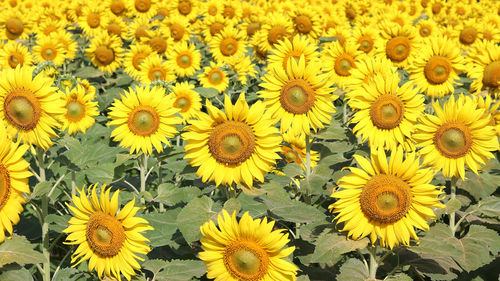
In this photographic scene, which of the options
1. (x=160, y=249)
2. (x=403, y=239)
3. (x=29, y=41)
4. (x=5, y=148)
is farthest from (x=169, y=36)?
(x=403, y=239)

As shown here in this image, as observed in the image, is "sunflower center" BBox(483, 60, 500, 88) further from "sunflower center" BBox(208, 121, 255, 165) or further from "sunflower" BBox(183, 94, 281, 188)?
"sunflower center" BBox(208, 121, 255, 165)

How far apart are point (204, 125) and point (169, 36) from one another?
7.17 m

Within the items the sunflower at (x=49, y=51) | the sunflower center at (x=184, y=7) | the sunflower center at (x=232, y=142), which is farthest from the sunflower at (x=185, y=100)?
the sunflower center at (x=184, y=7)

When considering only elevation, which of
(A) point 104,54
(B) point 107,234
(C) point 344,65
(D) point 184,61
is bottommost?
(B) point 107,234

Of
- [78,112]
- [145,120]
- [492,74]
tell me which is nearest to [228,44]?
[78,112]

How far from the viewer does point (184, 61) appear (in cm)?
887

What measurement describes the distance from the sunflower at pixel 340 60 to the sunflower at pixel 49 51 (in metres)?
5.33

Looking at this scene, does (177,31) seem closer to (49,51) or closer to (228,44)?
(228,44)

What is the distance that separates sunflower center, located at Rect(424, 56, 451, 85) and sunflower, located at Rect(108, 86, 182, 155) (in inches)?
127

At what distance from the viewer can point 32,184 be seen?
5.07 meters

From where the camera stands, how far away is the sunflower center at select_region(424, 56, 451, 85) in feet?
18.5

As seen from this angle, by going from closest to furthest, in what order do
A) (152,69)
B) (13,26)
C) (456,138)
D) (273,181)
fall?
(273,181) → (456,138) → (152,69) → (13,26)

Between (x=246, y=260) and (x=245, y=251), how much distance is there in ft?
0.18

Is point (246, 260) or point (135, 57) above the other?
point (135, 57)
